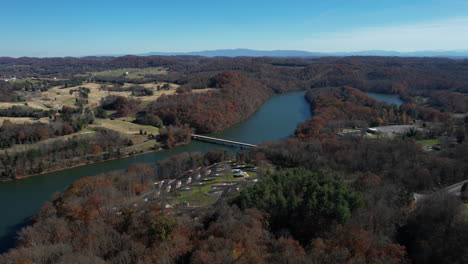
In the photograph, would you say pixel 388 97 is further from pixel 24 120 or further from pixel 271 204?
pixel 24 120

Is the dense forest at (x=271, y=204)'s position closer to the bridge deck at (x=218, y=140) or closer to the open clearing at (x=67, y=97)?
the bridge deck at (x=218, y=140)

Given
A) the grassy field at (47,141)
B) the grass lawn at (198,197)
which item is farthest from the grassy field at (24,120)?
the grass lawn at (198,197)

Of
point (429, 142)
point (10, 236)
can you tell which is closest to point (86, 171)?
point (10, 236)

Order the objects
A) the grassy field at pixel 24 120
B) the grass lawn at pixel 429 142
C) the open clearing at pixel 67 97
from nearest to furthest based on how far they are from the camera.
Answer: the grass lawn at pixel 429 142
the grassy field at pixel 24 120
the open clearing at pixel 67 97

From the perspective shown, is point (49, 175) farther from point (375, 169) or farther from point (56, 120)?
point (375, 169)

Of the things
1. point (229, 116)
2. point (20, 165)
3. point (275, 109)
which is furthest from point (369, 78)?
point (20, 165)

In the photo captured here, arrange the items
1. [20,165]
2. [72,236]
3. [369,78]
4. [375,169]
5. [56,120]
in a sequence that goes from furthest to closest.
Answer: [369,78] < [56,120] < [20,165] < [375,169] < [72,236]

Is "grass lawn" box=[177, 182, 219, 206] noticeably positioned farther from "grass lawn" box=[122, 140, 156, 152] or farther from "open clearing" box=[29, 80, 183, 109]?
"open clearing" box=[29, 80, 183, 109]

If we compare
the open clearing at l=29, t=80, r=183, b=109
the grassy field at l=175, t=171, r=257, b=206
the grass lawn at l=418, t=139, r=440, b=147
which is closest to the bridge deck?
the grassy field at l=175, t=171, r=257, b=206
